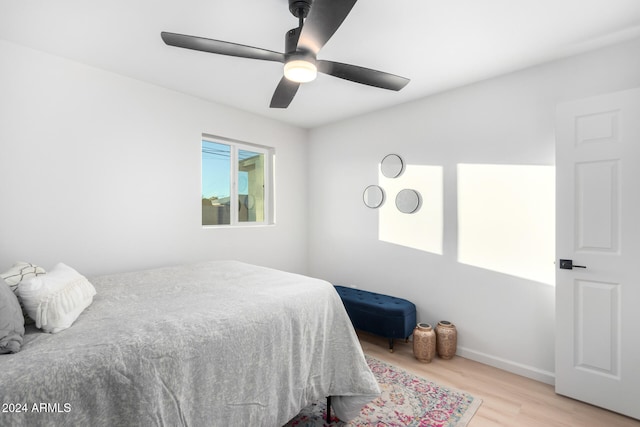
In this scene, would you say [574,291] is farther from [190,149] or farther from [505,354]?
[190,149]

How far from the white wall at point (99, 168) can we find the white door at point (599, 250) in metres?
3.04

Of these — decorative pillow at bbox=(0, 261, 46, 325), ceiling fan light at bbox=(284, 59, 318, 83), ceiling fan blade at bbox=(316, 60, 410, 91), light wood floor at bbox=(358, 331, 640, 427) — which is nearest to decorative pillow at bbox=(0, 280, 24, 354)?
decorative pillow at bbox=(0, 261, 46, 325)

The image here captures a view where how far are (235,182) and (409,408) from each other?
111 inches

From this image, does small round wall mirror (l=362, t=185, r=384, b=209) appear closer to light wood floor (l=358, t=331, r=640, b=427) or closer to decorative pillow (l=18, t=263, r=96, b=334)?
light wood floor (l=358, t=331, r=640, b=427)

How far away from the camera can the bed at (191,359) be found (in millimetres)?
956

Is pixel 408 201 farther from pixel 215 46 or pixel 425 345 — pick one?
pixel 215 46

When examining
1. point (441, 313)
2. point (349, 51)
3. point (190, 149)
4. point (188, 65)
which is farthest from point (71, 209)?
point (441, 313)

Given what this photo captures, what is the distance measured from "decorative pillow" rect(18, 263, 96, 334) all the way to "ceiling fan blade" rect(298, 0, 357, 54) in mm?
1662

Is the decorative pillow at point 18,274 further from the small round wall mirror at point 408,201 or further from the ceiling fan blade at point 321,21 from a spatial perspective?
the small round wall mirror at point 408,201

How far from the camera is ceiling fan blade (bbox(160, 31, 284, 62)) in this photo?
1.49 m

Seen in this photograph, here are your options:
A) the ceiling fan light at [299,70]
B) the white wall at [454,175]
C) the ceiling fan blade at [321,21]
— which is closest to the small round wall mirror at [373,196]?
the white wall at [454,175]

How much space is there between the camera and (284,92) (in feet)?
6.66

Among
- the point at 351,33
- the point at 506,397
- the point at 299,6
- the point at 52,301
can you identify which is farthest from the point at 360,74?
the point at 506,397

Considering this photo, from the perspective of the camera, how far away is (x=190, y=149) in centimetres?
302
